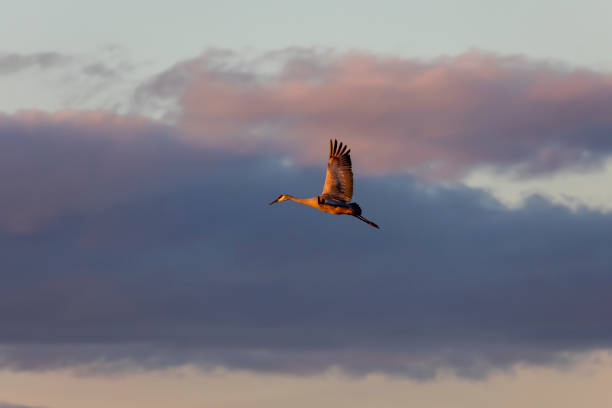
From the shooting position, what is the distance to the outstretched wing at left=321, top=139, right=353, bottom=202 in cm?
4522

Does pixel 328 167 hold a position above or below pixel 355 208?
above

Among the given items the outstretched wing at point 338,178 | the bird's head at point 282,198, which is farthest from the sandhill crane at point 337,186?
the bird's head at point 282,198

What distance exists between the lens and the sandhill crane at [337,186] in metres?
44.9

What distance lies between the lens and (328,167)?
149ft

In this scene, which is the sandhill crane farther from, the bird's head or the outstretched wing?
the bird's head

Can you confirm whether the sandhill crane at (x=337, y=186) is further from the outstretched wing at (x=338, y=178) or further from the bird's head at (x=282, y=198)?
the bird's head at (x=282, y=198)

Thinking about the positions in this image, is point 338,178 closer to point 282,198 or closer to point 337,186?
point 337,186

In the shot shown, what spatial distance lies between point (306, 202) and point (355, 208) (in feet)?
16.4

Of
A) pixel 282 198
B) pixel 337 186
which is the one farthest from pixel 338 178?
pixel 282 198

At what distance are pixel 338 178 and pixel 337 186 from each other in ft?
2.48

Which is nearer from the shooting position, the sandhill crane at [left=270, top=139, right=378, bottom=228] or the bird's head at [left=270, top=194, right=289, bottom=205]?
the sandhill crane at [left=270, top=139, right=378, bottom=228]

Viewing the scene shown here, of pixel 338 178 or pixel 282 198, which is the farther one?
pixel 282 198

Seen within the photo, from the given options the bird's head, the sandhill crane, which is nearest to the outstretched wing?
the sandhill crane

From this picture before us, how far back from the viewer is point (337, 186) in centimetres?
4528
